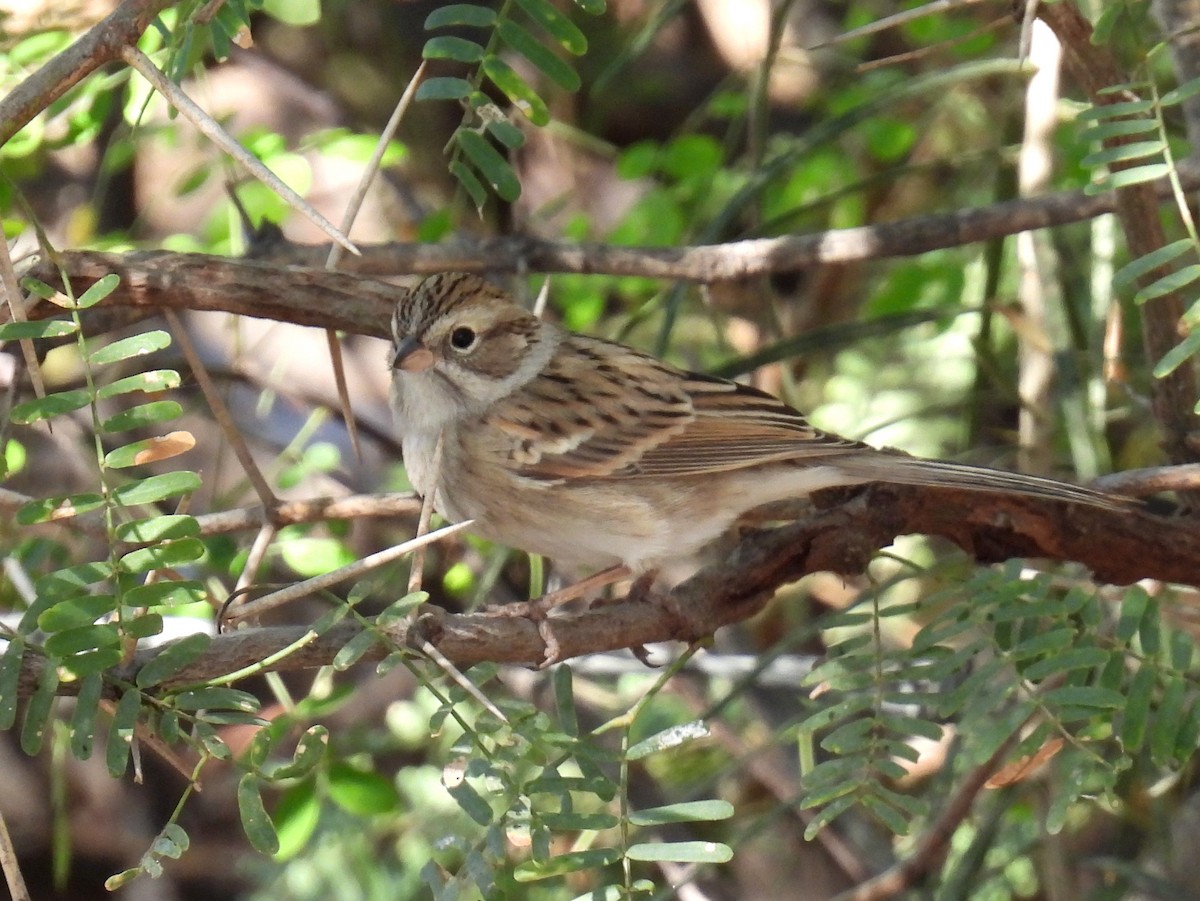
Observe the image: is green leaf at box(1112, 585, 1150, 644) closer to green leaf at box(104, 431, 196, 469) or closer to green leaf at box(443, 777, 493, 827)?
green leaf at box(443, 777, 493, 827)

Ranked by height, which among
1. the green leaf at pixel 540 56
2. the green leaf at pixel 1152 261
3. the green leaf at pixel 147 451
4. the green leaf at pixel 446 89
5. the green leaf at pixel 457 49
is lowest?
the green leaf at pixel 147 451

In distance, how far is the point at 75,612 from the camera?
154 cm

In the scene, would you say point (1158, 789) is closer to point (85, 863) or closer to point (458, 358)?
point (458, 358)

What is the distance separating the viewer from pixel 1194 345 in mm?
1727

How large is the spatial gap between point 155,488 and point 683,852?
28.8 inches

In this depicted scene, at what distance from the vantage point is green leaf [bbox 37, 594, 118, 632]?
1526 millimetres

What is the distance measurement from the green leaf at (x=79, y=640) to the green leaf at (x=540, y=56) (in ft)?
3.51

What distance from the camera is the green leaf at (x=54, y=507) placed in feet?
5.23

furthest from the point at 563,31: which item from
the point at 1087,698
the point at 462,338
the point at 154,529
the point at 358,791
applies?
the point at 358,791

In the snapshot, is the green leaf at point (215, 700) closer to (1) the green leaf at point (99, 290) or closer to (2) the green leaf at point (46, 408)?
(2) the green leaf at point (46, 408)

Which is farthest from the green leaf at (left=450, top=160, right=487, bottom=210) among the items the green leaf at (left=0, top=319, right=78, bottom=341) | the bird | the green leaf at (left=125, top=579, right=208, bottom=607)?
the green leaf at (left=125, top=579, right=208, bottom=607)

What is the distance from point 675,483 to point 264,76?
2133mm

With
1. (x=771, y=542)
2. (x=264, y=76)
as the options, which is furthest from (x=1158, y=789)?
(x=264, y=76)

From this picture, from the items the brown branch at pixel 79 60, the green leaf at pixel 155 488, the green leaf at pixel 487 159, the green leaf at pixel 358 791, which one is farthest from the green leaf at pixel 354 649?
the green leaf at pixel 358 791
